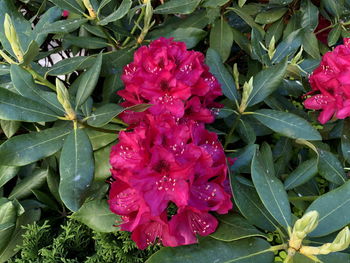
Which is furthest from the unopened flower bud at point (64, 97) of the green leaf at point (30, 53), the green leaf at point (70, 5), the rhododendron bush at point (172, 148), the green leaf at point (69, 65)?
the green leaf at point (70, 5)

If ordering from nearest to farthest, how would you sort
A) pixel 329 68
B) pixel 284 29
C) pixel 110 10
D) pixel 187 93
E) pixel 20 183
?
pixel 187 93 < pixel 329 68 < pixel 20 183 < pixel 110 10 < pixel 284 29

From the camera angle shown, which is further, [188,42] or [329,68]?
[188,42]

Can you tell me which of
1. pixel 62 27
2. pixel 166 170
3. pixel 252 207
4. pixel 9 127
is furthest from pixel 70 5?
pixel 252 207

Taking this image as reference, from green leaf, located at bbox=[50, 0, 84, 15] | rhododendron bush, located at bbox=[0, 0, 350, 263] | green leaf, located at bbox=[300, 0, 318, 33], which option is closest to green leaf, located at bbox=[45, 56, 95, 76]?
rhododendron bush, located at bbox=[0, 0, 350, 263]

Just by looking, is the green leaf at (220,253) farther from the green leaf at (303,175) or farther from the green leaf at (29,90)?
the green leaf at (29,90)

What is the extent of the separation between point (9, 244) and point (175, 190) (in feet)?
1.99

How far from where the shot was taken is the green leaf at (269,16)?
134cm

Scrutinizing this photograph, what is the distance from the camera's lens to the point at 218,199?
0.79 meters

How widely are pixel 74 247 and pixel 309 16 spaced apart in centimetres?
102

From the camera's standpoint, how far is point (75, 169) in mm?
824

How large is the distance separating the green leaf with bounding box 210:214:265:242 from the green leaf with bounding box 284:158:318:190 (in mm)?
225

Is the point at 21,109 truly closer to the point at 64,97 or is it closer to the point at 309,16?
the point at 64,97

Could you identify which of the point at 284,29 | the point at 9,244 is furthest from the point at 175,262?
the point at 284,29

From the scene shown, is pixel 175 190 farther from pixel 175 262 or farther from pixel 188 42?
pixel 188 42
